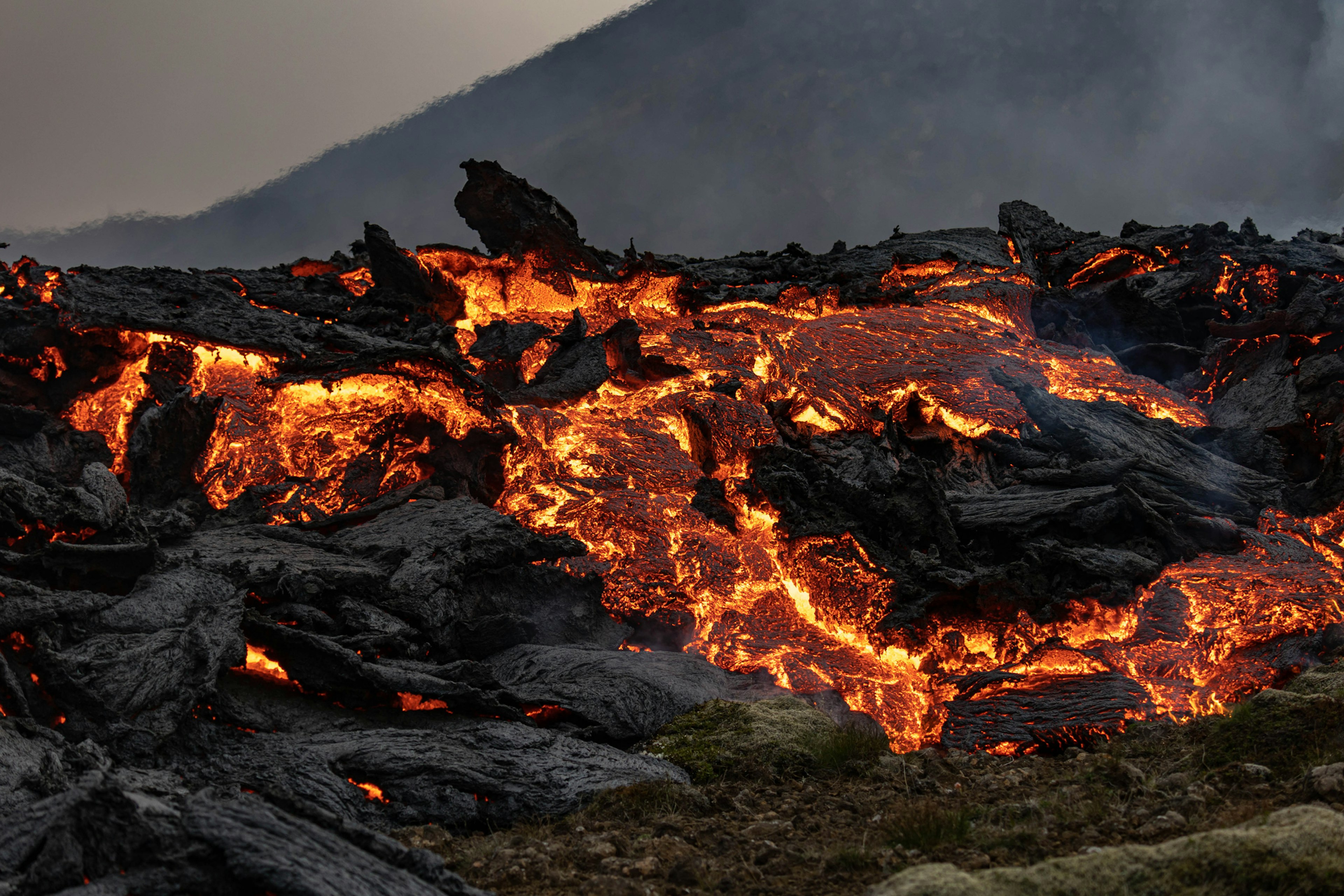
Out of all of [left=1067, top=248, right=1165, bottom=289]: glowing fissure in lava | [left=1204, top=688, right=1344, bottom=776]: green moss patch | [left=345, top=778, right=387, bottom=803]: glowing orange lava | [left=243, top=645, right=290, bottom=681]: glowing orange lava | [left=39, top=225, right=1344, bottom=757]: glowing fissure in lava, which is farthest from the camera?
[left=1067, top=248, right=1165, bottom=289]: glowing fissure in lava

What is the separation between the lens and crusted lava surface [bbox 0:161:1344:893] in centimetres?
732

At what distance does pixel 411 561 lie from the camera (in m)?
11.6

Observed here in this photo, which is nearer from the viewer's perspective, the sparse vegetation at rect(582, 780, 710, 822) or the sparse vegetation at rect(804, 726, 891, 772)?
the sparse vegetation at rect(582, 780, 710, 822)

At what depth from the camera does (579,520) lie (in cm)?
1536

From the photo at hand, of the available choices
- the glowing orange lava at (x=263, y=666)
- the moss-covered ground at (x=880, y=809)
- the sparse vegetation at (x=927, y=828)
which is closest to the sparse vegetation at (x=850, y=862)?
the moss-covered ground at (x=880, y=809)

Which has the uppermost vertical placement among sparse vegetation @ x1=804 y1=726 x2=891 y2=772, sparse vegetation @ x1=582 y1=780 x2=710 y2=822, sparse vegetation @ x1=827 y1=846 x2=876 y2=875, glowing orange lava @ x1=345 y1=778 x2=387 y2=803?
sparse vegetation @ x1=827 y1=846 x2=876 y2=875

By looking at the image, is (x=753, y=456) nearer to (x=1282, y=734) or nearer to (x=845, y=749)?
(x=845, y=749)

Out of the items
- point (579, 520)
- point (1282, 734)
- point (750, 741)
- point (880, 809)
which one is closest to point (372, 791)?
point (750, 741)

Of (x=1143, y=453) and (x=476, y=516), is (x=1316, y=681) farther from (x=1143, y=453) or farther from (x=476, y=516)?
(x=476, y=516)

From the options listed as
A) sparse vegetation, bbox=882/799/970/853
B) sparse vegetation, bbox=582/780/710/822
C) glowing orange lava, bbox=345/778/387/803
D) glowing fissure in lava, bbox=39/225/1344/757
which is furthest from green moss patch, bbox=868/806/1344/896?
glowing fissure in lava, bbox=39/225/1344/757

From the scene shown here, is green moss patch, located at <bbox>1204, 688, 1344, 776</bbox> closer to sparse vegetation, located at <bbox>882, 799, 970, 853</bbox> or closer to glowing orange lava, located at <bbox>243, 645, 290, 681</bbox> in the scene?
sparse vegetation, located at <bbox>882, 799, 970, 853</bbox>

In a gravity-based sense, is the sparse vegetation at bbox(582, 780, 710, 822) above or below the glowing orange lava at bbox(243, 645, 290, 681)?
below

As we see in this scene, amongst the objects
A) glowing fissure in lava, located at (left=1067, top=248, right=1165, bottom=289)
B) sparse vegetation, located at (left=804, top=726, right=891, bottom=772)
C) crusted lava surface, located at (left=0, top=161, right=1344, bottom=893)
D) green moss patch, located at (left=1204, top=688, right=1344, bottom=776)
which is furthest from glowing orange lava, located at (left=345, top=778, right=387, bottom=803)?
glowing fissure in lava, located at (left=1067, top=248, right=1165, bottom=289)

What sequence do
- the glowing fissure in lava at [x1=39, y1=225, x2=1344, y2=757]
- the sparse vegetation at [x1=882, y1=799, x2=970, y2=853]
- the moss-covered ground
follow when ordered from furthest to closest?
the glowing fissure in lava at [x1=39, y1=225, x2=1344, y2=757]
the sparse vegetation at [x1=882, y1=799, x2=970, y2=853]
the moss-covered ground
